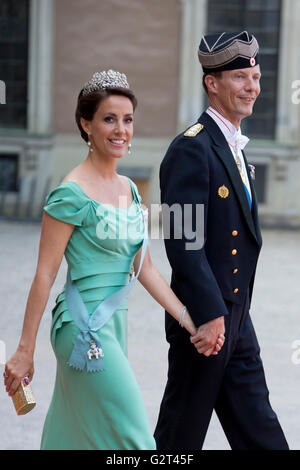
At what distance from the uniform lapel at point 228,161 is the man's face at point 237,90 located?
0.09 metres

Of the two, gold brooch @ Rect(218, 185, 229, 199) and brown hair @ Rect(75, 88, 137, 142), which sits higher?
brown hair @ Rect(75, 88, 137, 142)

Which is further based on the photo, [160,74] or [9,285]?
[160,74]

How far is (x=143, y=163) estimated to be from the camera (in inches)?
512

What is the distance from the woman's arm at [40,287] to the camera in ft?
9.89

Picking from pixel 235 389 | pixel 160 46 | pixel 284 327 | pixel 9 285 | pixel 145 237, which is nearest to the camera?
pixel 145 237

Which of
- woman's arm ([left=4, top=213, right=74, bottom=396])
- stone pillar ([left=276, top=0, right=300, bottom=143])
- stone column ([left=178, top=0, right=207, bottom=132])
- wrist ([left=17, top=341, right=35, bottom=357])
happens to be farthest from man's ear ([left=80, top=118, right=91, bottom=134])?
stone pillar ([left=276, top=0, right=300, bottom=143])

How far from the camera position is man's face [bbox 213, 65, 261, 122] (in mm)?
3426

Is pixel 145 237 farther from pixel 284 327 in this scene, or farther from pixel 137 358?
pixel 284 327

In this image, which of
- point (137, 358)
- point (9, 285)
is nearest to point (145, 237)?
point (137, 358)

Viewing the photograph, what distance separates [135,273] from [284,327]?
3969mm

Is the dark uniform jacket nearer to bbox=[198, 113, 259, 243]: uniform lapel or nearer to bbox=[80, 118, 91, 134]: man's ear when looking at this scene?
bbox=[198, 113, 259, 243]: uniform lapel

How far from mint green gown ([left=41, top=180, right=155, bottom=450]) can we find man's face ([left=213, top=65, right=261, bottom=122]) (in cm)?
64

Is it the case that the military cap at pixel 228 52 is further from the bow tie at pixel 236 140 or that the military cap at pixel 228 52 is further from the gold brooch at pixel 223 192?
the gold brooch at pixel 223 192

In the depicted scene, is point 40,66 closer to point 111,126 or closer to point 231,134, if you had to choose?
point 231,134
